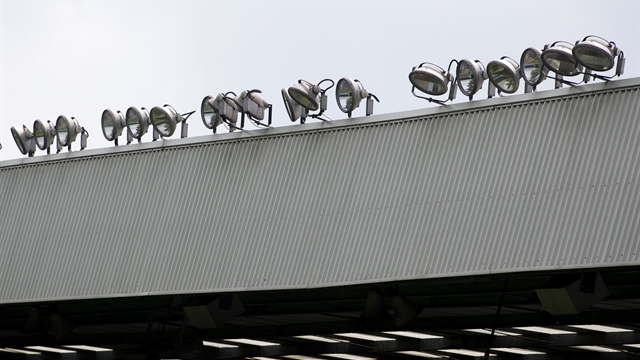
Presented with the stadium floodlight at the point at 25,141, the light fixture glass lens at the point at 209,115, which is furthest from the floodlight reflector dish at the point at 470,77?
the stadium floodlight at the point at 25,141

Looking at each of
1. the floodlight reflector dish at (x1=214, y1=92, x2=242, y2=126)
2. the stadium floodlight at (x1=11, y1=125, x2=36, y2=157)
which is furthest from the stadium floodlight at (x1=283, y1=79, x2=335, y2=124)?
the stadium floodlight at (x1=11, y1=125, x2=36, y2=157)

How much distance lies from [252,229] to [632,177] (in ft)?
20.6

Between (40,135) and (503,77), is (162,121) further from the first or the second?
(503,77)

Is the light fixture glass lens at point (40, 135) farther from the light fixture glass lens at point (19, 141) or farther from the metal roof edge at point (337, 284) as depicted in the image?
the metal roof edge at point (337, 284)

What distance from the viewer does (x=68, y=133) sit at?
21.4 meters

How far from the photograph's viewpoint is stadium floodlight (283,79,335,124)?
58.7 feet

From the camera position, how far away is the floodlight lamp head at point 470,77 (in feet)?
53.4

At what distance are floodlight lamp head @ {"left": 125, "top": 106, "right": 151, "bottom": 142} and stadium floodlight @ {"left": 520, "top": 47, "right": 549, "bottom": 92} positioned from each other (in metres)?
7.62

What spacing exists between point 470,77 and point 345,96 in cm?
228

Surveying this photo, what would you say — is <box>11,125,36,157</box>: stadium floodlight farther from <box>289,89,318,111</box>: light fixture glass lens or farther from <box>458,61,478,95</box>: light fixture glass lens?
<box>458,61,478,95</box>: light fixture glass lens

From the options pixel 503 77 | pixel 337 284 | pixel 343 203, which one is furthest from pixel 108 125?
pixel 503 77

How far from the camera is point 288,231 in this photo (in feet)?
55.7

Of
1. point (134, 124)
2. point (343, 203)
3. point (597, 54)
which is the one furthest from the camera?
point (134, 124)

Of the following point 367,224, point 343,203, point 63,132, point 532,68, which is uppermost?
point 532,68
